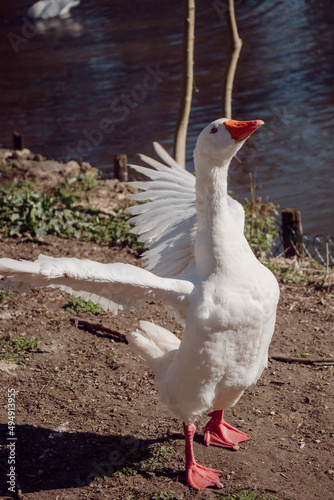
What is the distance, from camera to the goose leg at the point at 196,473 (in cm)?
408

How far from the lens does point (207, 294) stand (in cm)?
389

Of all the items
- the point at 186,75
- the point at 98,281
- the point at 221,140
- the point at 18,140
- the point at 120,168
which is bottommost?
the point at 120,168

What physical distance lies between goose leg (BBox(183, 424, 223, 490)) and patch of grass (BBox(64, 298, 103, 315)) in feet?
7.02

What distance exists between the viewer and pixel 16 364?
5.28 meters

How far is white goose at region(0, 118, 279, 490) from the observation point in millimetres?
3732

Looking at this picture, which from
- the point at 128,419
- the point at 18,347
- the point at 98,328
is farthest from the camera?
the point at 98,328

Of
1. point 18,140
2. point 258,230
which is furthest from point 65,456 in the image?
point 18,140

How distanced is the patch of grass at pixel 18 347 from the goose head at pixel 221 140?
2.37 meters

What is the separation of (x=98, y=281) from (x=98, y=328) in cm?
219

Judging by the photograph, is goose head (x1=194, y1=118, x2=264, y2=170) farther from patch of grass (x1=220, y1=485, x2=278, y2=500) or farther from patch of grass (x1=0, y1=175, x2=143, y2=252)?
patch of grass (x1=0, y1=175, x2=143, y2=252)

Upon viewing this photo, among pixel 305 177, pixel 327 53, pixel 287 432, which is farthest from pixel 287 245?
pixel 327 53

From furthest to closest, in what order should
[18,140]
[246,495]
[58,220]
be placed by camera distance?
[18,140], [58,220], [246,495]

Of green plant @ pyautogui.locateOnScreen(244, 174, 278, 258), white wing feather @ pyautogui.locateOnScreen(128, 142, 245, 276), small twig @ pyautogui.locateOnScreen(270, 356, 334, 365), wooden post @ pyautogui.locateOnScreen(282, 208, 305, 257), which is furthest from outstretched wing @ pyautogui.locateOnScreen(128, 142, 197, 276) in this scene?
wooden post @ pyautogui.locateOnScreen(282, 208, 305, 257)

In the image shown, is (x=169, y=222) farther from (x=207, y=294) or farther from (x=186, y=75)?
(x=186, y=75)
